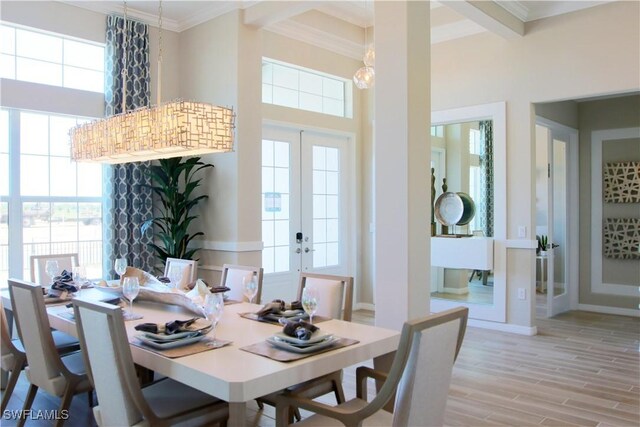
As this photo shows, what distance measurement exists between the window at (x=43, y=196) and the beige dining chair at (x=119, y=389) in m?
2.94

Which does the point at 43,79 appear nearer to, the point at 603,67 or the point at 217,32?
the point at 217,32

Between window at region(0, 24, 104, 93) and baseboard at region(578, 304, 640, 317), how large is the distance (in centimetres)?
655

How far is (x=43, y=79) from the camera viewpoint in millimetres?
4879

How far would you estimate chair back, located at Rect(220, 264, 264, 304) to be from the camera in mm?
3679

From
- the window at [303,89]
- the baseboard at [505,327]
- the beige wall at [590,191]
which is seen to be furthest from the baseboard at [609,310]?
the window at [303,89]

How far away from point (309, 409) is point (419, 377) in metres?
0.47

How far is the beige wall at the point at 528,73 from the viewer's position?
502cm

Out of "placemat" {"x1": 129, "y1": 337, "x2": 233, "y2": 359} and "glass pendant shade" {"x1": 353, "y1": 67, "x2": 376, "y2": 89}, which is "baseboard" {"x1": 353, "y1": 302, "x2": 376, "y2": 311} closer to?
"glass pendant shade" {"x1": 353, "y1": 67, "x2": 376, "y2": 89}

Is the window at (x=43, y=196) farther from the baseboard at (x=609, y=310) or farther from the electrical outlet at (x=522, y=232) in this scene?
the baseboard at (x=609, y=310)

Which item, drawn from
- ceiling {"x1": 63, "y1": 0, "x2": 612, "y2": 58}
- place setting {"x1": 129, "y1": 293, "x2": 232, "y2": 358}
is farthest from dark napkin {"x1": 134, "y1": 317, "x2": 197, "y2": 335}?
ceiling {"x1": 63, "y1": 0, "x2": 612, "y2": 58}

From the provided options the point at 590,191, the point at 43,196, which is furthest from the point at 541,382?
the point at 43,196

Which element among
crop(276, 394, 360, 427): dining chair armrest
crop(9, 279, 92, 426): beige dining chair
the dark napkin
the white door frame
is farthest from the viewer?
the white door frame

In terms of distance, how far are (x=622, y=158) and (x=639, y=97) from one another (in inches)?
31.4

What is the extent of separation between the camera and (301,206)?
6.34 m
